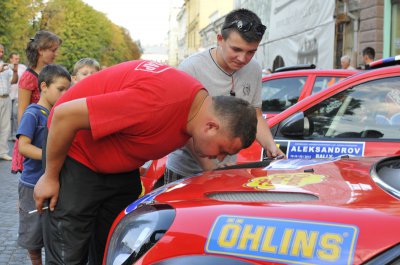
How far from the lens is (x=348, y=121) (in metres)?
3.70

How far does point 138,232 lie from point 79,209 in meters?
0.71

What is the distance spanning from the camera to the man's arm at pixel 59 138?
220 centimetres

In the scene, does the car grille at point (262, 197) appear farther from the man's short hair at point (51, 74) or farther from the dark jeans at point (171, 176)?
the man's short hair at point (51, 74)

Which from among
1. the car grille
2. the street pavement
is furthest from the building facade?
the car grille

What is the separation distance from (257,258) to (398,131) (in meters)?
2.22

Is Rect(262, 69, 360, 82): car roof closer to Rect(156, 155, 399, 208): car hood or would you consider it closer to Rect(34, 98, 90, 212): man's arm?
Rect(156, 155, 399, 208): car hood

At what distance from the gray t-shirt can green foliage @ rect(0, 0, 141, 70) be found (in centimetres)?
1699

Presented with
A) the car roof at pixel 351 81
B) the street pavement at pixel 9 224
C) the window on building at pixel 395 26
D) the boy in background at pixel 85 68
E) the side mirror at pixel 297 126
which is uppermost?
the window on building at pixel 395 26

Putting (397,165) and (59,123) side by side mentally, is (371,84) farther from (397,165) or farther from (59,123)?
(59,123)

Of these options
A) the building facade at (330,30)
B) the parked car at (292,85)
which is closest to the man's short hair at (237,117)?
the parked car at (292,85)

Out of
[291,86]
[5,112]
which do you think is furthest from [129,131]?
[5,112]

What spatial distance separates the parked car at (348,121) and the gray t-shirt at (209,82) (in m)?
0.47

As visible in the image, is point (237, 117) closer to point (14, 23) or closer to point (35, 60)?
point (35, 60)

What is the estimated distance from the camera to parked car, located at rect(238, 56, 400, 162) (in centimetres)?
356
